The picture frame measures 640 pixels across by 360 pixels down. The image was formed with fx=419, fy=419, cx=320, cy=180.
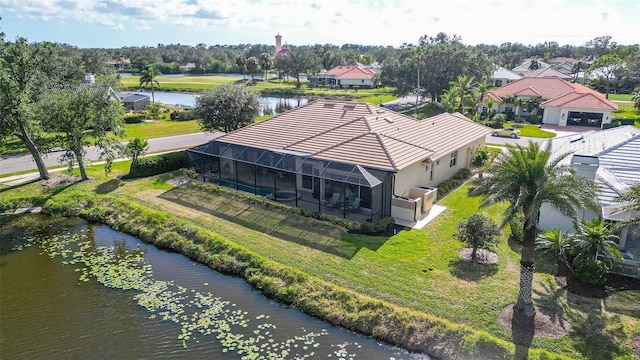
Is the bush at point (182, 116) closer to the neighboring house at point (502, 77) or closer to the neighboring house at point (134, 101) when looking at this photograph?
the neighboring house at point (134, 101)

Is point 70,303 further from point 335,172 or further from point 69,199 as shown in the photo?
point 335,172

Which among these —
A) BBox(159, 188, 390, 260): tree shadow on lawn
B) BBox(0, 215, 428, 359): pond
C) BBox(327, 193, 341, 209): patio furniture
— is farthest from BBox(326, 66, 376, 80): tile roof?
BBox(0, 215, 428, 359): pond

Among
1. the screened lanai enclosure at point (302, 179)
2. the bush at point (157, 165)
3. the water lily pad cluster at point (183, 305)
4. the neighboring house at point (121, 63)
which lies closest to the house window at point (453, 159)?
the screened lanai enclosure at point (302, 179)

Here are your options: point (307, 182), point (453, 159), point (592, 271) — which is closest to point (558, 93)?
point (453, 159)

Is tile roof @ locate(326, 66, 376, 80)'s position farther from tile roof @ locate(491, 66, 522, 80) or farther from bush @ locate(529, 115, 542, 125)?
bush @ locate(529, 115, 542, 125)

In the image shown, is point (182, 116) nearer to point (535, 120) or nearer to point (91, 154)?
point (91, 154)
